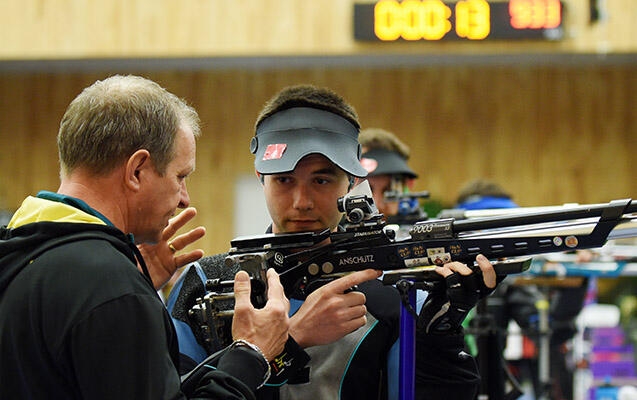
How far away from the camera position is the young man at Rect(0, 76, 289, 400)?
151cm

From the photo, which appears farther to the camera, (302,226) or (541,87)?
(541,87)

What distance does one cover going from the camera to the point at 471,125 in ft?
32.6

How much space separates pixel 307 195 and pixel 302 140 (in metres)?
0.16

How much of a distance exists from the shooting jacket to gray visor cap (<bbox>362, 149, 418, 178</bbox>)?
5.46 ft

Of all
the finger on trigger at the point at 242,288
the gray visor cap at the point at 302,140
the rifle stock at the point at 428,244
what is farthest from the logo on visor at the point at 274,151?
the finger on trigger at the point at 242,288

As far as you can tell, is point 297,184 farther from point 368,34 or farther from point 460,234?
point 368,34

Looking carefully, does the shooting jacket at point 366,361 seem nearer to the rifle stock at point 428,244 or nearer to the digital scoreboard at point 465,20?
the rifle stock at point 428,244

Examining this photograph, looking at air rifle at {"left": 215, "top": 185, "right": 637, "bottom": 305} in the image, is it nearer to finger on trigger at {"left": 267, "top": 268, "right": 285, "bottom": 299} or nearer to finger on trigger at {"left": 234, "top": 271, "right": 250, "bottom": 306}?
finger on trigger at {"left": 267, "top": 268, "right": 285, "bottom": 299}

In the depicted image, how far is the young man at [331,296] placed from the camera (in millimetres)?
2121

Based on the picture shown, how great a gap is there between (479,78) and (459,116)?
49 cm

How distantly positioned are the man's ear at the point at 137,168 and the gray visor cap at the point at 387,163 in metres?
2.31

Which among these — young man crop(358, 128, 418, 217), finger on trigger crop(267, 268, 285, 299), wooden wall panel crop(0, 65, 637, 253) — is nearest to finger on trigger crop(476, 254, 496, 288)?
finger on trigger crop(267, 268, 285, 299)

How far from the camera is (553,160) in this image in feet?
32.3

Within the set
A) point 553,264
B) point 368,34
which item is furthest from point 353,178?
point 368,34
